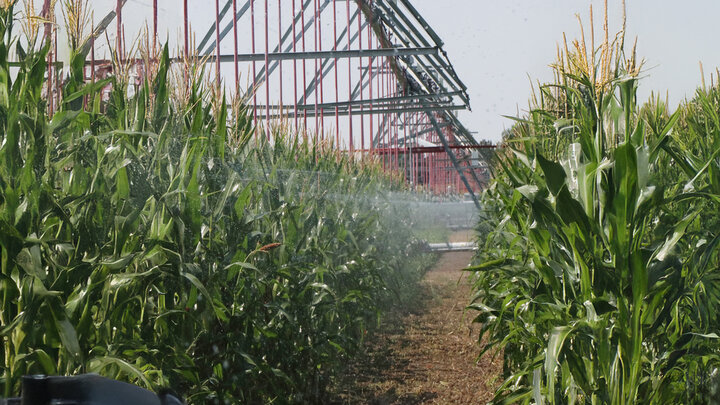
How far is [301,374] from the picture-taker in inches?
137

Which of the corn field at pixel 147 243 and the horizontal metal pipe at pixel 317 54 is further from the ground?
the horizontal metal pipe at pixel 317 54

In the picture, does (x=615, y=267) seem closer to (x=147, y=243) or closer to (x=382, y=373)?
(x=147, y=243)

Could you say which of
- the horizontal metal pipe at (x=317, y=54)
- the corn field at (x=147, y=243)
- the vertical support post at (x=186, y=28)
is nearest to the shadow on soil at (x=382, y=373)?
the corn field at (x=147, y=243)

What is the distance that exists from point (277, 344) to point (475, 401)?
153 centimetres

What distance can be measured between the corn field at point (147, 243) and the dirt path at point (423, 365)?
664 mm

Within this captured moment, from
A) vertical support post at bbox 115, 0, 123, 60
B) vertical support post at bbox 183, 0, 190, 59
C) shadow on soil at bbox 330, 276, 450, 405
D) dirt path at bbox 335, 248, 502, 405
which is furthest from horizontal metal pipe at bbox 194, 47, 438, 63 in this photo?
vertical support post at bbox 115, 0, 123, 60

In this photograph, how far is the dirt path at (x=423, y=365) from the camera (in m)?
4.31

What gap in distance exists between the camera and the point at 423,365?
17.2ft

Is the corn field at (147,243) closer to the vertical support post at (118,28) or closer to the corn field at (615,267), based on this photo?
the vertical support post at (118,28)

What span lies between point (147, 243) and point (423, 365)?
3.43 metres

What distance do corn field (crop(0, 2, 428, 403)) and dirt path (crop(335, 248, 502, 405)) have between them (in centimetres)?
66

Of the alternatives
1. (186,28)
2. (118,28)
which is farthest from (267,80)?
(118,28)

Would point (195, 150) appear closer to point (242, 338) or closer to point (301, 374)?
point (242, 338)

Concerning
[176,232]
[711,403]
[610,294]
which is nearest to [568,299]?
[610,294]
